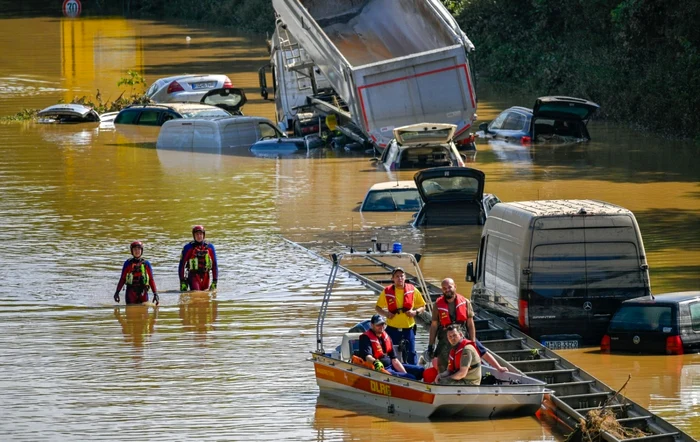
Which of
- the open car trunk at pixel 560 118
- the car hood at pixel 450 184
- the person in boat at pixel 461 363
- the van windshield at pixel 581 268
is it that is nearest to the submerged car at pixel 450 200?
the car hood at pixel 450 184

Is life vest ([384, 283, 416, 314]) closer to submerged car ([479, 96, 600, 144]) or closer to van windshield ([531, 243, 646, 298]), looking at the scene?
van windshield ([531, 243, 646, 298])

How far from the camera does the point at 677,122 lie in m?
45.0

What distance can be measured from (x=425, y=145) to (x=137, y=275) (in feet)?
51.3

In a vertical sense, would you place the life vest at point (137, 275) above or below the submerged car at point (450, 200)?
below

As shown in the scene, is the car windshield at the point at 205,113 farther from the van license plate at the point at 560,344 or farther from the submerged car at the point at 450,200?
the van license plate at the point at 560,344

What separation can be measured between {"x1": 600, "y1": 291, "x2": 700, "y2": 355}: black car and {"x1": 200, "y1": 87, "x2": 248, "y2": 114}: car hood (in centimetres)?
3426

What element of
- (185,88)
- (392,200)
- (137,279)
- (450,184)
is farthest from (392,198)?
(185,88)

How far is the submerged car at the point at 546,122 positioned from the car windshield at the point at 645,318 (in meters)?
24.3

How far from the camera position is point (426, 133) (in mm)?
37594

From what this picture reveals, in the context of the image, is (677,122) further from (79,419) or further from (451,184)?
(79,419)

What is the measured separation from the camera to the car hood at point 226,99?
171 feet

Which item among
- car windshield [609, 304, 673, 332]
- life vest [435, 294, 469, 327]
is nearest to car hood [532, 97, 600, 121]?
car windshield [609, 304, 673, 332]

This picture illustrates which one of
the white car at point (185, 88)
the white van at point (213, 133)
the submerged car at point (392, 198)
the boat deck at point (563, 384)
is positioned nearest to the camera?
the boat deck at point (563, 384)

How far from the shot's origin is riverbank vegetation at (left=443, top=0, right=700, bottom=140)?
4416cm
